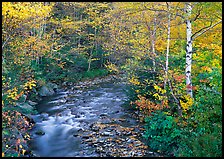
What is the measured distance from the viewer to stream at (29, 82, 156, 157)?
984 centimetres

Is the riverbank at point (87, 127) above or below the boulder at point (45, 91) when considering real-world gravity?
below

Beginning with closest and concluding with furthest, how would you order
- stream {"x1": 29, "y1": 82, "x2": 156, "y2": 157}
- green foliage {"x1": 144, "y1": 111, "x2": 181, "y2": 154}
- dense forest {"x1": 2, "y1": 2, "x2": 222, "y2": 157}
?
1. dense forest {"x1": 2, "y1": 2, "x2": 222, "y2": 157}
2. green foliage {"x1": 144, "y1": 111, "x2": 181, "y2": 154}
3. stream {"x1": 29, "y1": 82, "x2": 156, "y2": 157}

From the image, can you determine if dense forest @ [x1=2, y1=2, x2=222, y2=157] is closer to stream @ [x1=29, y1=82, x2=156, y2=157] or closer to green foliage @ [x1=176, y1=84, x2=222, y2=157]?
green foliage @ [x1=176, y1=84, x2=222, y2=157]

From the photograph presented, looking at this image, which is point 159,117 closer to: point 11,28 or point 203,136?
point 203,136

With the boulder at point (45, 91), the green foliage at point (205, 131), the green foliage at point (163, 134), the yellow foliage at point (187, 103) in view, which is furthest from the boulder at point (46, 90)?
the green foliage at point (205, 131)

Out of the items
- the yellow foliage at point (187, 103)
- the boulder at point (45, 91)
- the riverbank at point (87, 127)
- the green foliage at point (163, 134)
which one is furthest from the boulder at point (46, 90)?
the yellow foliage at point (187, 103)

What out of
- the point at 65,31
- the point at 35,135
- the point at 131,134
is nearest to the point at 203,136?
the point at 131,134

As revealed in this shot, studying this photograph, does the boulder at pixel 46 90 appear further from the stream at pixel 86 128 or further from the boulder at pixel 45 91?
the stream at pixel 86 128

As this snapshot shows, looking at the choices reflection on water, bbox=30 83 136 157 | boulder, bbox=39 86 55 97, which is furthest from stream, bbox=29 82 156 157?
boulder, bbox=39 86 55 97

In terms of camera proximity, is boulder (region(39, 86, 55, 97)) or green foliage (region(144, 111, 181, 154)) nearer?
green foliage (region(144, 111, 181, 154))

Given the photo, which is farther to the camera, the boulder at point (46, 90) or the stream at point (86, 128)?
the boulder at point (46, 90)

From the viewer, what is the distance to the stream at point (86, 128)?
984 cm

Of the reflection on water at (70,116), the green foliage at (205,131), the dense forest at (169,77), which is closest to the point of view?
the green foliage at (205,131)

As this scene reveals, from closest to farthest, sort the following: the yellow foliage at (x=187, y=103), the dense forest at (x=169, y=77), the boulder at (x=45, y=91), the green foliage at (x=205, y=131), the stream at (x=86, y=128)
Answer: the green foliage at (x=205, y=131) < the dense forest at (x=169, y=77) < the yellow foliage at (x=187, y=103) < the stream at (x=86, y=128) < the boulder at (x=45, y=91)
